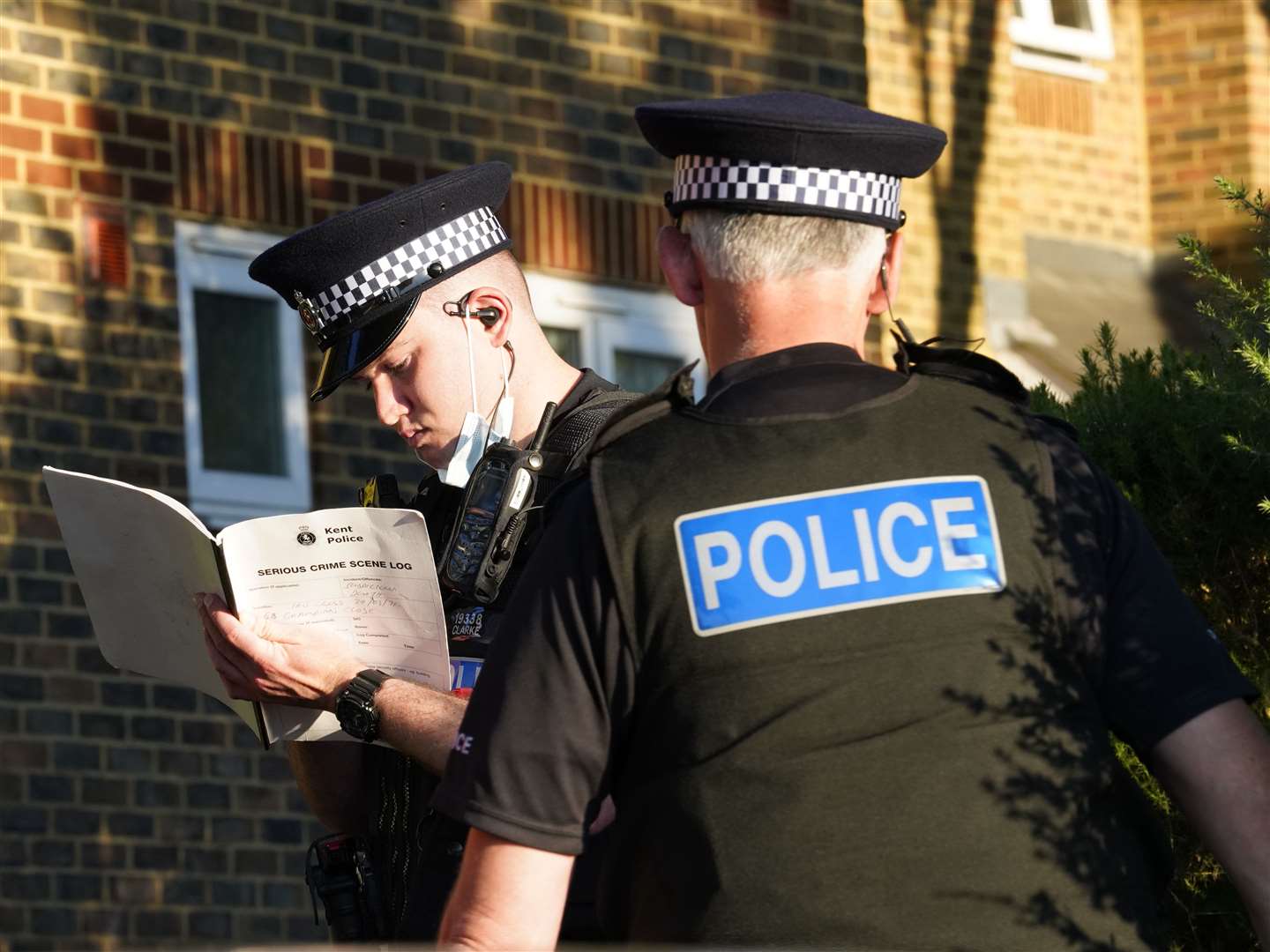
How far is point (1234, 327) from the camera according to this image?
3.94 m

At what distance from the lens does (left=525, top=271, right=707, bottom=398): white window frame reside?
9.31 m

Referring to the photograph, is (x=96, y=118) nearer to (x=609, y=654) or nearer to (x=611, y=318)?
(x=611, y=318)

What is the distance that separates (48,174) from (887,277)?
17.8 ft

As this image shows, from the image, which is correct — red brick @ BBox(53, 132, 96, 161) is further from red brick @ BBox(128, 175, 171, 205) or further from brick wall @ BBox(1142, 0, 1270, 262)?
brick wall @ BBox(1142, 0, 1270, 262)

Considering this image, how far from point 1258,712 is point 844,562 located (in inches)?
61.4

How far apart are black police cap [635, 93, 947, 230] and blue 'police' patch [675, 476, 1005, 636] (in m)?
0.42

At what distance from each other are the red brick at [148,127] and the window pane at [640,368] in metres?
2.08

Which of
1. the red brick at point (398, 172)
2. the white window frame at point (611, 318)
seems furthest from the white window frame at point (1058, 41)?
the red brick at point (398, 172)

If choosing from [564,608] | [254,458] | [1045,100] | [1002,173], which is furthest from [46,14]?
[1045,100]

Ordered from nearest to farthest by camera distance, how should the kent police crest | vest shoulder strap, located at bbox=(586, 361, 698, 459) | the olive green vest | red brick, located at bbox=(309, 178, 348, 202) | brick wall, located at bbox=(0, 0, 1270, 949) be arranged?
the olive green vest
vest shoulder strap, located at bbox=(586, 361, 698, 459)
the kent police crest
brick wall, located at bbox=(0, 0, 1270, 949)
red brick, located at bbox=(309, 178, 348, 202)

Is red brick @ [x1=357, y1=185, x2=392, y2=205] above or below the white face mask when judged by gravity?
above

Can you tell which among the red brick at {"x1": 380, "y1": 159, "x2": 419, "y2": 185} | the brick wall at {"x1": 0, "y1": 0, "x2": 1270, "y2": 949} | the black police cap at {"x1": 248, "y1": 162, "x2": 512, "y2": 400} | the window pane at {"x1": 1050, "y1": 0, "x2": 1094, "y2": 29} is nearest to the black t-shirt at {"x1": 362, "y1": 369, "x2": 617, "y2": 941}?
the black police cap at {"x1": 248, "y1": 162, "x2": 512, "y2": 400}

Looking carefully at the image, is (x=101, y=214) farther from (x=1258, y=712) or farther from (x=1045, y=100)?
(x=1045, y=100)

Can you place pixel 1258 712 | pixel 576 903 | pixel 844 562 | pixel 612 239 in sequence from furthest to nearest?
pixel 612 239 < pixel 1258 712 < pixel 576 903 < pixel 844 562
